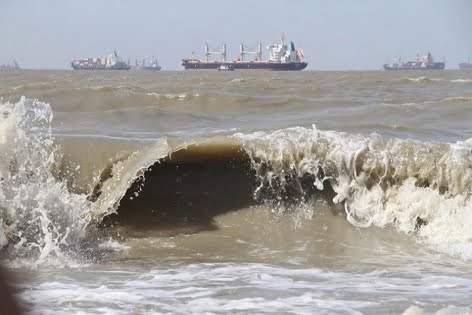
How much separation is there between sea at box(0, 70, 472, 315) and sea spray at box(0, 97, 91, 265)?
0.04 ft

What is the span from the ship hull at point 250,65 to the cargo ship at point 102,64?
28766 millimetres

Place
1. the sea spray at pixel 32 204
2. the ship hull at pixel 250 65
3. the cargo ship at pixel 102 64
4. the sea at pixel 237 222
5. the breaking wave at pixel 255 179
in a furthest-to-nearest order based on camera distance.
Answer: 1. the cargo ship at pixel 102 64
2. the ship hull at pixel 250 65
3. the breaking wave at pixel 255 179
4. the sea spray at pixel 32 204
5. the sea at pixel 237 222

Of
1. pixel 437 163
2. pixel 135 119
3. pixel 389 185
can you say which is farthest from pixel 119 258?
pixel 135 119

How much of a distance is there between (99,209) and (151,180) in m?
0.82

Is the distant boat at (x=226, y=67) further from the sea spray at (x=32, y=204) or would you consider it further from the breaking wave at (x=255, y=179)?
the sea spray at (x=32, y=204)

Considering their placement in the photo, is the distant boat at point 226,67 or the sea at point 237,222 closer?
the sea at point 237,222

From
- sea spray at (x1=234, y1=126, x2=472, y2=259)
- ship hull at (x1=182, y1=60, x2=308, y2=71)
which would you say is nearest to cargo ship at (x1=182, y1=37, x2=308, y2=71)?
ship hull at (x1=182, y1=60, x2=308, y2=71)

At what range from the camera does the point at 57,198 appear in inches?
236

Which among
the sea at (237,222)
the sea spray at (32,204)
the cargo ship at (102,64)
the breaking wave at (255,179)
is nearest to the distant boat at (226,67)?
the cargo ship at (102,64)

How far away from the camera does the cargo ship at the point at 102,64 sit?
12444cm

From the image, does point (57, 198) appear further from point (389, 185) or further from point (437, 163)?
point (437, 163)

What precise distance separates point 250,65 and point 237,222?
3563 inches

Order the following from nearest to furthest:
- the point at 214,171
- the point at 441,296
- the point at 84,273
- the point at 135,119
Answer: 1. the point at 441,296
2. the point at 84,273
3. the point at 214,171
4. the point at 135,119

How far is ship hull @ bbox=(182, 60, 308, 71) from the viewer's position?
93.4m
